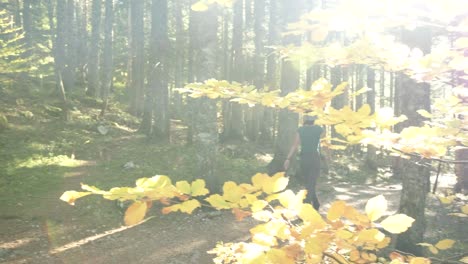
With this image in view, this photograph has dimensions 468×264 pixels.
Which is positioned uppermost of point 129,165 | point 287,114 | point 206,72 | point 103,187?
point 206,72

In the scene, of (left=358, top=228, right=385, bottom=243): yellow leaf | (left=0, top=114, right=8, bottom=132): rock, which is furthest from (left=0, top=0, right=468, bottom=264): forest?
(left=0, top=114, right=8, bottom=132): rock

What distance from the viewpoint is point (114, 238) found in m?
6.59

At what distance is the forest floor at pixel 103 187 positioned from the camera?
20.3ft

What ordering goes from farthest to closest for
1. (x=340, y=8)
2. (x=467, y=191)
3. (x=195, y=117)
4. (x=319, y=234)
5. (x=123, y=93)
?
(x=123, y=93)
(x=467, y=191)
(x=195, y=117)
(x=340, y=8)
(x=319, y=234)

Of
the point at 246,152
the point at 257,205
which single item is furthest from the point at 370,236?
the point at 246,152

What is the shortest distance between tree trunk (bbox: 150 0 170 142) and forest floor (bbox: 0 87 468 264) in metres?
0.88

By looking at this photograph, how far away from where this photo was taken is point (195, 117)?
7809mm

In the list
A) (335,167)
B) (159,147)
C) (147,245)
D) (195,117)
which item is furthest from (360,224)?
(335,167)

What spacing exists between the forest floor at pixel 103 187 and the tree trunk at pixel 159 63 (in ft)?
2.90

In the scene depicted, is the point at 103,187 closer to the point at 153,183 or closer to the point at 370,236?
the point at 153,183

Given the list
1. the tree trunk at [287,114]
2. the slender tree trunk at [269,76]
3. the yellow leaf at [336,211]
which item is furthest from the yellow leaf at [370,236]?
the slender tree trunk at [269,76]

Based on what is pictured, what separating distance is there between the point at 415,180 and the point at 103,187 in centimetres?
744

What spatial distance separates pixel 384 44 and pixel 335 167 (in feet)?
47.5

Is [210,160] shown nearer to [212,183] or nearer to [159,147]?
[212,183]
